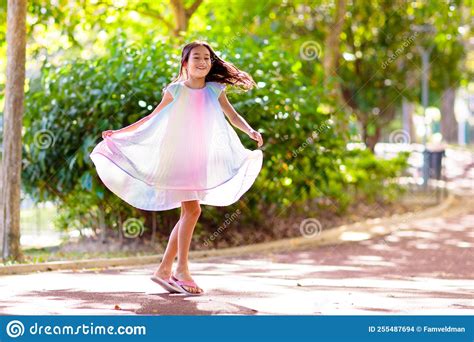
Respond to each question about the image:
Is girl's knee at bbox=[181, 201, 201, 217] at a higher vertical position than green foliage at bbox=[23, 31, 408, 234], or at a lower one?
lower

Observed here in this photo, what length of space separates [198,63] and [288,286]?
94.3 inches

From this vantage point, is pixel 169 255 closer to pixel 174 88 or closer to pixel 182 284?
pixel 182 284

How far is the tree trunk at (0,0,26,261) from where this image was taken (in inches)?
470

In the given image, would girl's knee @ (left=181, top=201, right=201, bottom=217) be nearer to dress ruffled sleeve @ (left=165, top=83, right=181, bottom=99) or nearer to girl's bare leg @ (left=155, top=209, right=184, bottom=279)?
girl's bare leg @ (left=155, top=209, right=184, bottom=279)

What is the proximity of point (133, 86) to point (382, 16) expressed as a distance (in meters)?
14.0

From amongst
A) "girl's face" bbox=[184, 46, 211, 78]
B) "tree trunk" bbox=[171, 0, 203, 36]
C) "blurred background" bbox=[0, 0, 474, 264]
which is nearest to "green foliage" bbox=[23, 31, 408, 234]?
"blurred background" bbox=[0, 0, 474, 264]

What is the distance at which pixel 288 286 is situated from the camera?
10.0 m

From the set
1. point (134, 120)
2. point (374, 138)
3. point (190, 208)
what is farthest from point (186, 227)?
point (374, 138)

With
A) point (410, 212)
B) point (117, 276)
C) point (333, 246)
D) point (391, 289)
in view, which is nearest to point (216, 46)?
point (333, 246)

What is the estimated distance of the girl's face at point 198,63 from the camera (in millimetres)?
8828

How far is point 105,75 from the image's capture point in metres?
14.4

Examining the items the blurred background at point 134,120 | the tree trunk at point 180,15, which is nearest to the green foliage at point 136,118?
the blurred background at point 134,120

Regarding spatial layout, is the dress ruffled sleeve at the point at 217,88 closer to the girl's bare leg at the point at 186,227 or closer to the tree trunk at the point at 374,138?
the girl's bare leg at the point at 186,227
